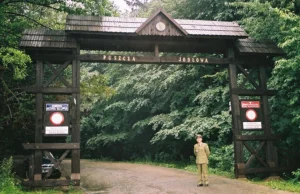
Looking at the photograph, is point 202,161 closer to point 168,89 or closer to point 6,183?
point 6,183

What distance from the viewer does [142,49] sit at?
41.0 feet

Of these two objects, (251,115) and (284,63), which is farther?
(251,115)

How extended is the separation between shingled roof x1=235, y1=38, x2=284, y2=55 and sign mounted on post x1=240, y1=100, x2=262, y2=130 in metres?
1.89

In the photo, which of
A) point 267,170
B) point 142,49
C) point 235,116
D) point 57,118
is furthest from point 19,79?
point 267,170

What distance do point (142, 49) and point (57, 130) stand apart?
456 cm

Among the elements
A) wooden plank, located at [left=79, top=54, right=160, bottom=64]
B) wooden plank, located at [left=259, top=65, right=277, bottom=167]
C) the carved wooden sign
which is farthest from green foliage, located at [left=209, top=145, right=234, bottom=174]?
wooden plank, located at [left=79, top=54, right=160, bottom=64]

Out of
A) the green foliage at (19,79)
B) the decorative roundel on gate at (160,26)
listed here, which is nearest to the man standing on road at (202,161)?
the decorative roundel on gate at (160,26)

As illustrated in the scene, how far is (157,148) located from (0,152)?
464 inches

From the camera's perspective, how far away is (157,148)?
2452 cm

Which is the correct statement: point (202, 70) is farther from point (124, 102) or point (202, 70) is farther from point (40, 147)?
point (40, 147)

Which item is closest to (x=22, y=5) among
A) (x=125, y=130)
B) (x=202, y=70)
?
(x=202, y=70)

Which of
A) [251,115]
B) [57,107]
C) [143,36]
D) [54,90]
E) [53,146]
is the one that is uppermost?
[143,36]

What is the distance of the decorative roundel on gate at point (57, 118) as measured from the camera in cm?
1040

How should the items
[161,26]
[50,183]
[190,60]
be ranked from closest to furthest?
[50,183] → [161,26] → [190,60]
